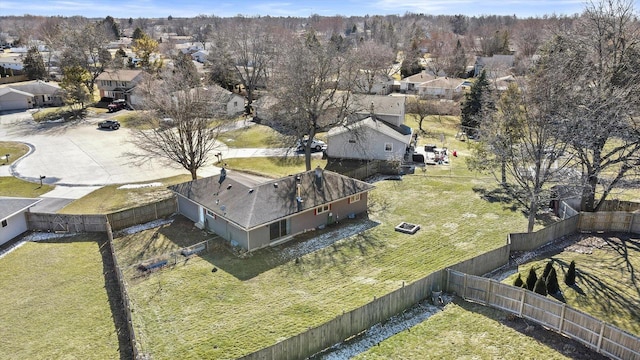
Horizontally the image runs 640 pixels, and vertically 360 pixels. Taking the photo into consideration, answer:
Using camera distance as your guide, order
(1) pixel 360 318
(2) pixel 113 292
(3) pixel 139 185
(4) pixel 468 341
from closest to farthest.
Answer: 1. (4) pixel 468 341
2. (1) pixel 360 318
3. (2) pixel 113 292
4. (3) pixel 139 185

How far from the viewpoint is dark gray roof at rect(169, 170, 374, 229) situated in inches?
1086

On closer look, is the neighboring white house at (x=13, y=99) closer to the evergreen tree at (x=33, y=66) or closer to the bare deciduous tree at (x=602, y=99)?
the evergreen tree at (x=33, y=66)

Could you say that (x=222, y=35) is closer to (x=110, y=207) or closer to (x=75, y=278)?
(x=110, y=207)

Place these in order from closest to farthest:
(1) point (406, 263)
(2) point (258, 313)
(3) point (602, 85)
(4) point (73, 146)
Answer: (2) point (258, 313)
(1) point (406, 263)
(3) point (602, 85)
(4) point (73, 146)

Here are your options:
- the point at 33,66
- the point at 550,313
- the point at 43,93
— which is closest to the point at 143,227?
the point at 550,313

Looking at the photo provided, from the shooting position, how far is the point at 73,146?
170ft

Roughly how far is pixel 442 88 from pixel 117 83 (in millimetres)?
54571

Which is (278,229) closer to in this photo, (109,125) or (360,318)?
(360,318)

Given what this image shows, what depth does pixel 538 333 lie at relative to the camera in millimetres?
19047

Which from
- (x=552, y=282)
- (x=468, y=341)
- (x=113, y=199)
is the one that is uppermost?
(x=552, y=282)

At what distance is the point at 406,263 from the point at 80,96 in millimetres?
58228

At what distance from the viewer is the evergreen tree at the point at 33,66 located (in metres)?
85.2

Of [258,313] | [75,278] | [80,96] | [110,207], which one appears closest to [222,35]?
[80,96]

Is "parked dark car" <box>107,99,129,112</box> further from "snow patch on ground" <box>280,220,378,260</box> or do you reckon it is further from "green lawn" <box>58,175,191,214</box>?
"snow patch on ground" <box>280,220,378,260</box>
